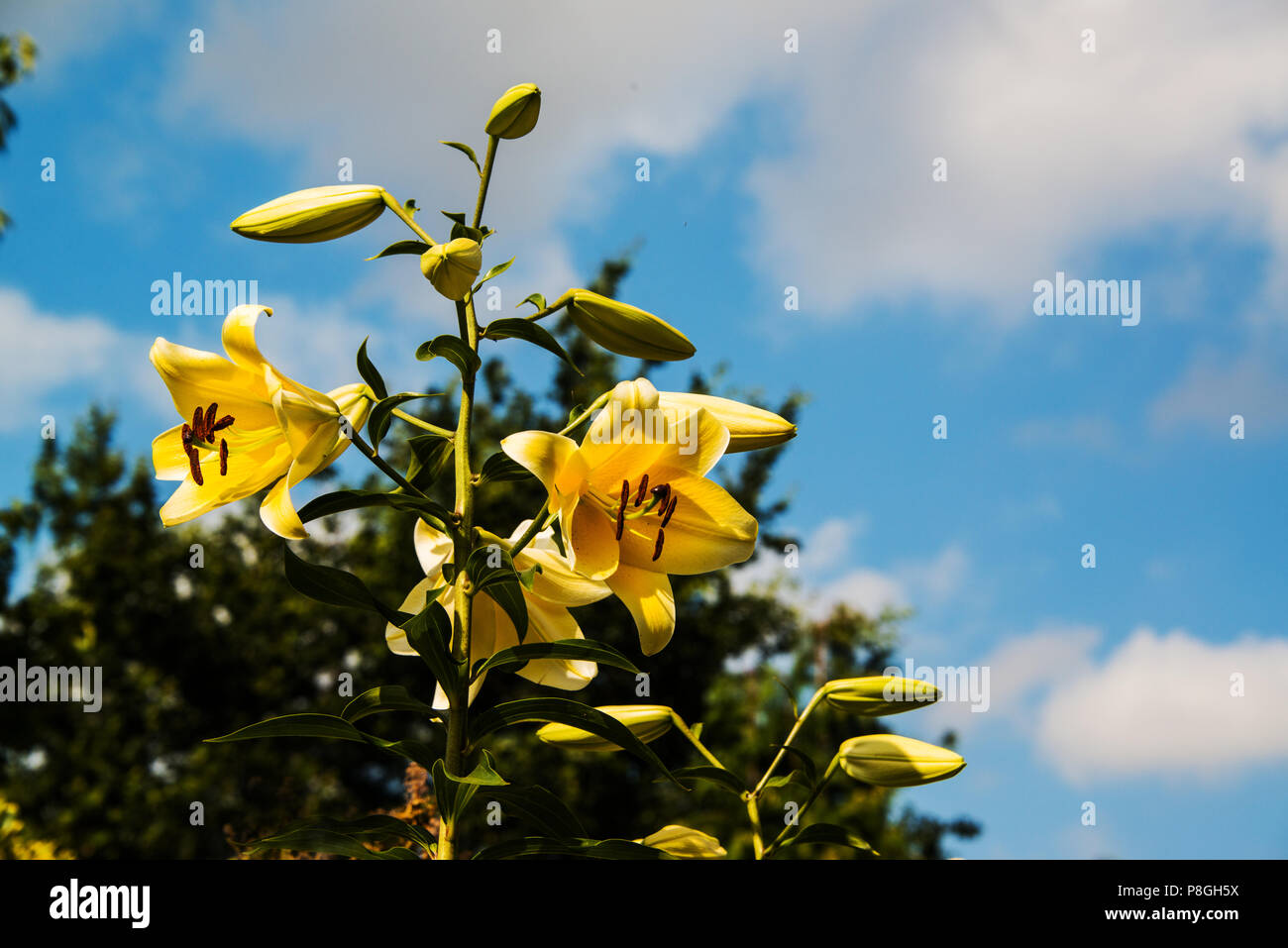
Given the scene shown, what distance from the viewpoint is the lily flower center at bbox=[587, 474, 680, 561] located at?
1.22 m

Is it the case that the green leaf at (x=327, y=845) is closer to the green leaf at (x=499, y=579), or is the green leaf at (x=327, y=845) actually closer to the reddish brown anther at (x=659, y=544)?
the green leaf at (x=499, y=579)

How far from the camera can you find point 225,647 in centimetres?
1448

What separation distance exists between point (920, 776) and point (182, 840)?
13.3 meters

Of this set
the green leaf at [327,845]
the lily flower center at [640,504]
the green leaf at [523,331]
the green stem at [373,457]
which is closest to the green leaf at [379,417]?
the green stem at [373,457]

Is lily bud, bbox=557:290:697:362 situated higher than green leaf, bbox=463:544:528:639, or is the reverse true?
lily bud, bbox=557:290:697:362

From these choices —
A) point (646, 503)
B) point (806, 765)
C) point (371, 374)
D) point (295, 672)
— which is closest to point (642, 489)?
point (646, 503)

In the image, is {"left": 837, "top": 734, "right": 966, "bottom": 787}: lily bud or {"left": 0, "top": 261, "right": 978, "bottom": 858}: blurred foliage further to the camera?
{"left": 0, "top": 261, "right": 978, "bottom": 858}: blurred foliage

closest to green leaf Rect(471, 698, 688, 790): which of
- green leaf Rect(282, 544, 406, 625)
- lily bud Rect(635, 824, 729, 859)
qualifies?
green leaf Rect(282, 544, 406, 625)

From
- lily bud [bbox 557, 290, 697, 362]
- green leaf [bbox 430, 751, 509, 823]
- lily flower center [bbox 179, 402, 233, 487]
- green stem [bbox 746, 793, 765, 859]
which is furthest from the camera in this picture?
green stem [bbox 746, 793, 765, 859]

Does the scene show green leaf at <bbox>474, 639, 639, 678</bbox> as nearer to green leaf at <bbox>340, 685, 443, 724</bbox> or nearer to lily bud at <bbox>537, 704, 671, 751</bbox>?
green leaf at <bbox>340, 685, 443, 724</bbox>

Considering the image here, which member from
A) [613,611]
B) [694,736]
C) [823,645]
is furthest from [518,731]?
[694,736]

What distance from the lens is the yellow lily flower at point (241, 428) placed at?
119cm

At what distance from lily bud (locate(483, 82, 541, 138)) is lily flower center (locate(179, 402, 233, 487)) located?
51cm
